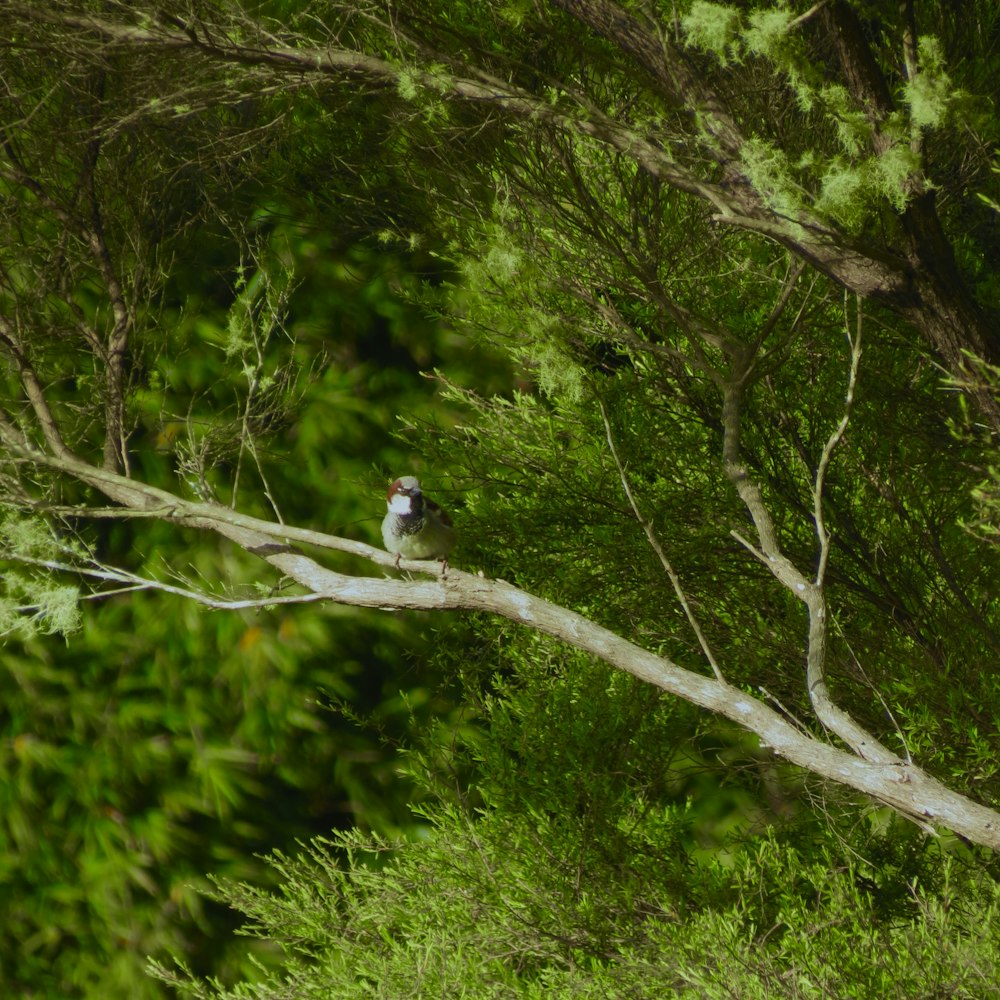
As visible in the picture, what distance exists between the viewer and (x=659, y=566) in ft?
14.1

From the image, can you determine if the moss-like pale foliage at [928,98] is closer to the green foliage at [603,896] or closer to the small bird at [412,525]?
the small bird at [412,525]

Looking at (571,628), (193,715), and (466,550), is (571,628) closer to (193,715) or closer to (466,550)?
(466,550)

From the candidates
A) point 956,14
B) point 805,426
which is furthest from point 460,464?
point 956,14

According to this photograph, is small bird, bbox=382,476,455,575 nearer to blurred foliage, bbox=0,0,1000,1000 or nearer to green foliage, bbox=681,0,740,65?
blurred foliage, bbox=0,0,1000,1000

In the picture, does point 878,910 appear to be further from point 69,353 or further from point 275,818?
point 69,353

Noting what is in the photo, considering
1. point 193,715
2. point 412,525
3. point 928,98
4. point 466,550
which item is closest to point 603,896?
point 412,525

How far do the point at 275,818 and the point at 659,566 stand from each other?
1874 mm

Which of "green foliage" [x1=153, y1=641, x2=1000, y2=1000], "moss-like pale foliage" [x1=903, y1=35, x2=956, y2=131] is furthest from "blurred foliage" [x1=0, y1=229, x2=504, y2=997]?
"moss-like pale foliage" [x1=903, y1=35, x2=956, y2=131]

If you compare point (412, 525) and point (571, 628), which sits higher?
point (571, 628)

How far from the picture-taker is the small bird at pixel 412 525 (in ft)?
11.7

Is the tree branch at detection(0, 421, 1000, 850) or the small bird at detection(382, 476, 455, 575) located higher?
the tree branch at detection(0, 421, 1000, 850)

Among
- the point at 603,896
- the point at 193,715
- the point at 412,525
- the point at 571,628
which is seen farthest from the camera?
the point at 193,715

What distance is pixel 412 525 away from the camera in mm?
3555

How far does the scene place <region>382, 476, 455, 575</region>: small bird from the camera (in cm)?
356
